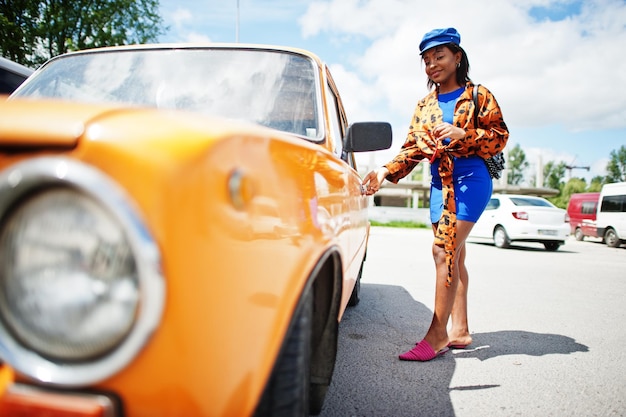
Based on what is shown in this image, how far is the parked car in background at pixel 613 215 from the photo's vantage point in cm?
1497

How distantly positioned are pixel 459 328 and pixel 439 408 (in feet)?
3.33

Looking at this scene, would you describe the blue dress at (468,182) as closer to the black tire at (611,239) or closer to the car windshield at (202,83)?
the car windshield at (202,83)

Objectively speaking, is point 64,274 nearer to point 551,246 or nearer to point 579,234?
point 551,246

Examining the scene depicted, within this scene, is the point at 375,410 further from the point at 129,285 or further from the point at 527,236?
the point at 527,236

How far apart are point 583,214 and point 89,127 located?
21905mm

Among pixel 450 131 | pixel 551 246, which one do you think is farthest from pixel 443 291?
pixel 551 246

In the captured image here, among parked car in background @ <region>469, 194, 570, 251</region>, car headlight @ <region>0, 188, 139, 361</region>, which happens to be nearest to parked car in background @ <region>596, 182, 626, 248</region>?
parked car in background @ <region>469, 194, 570, 251</region>

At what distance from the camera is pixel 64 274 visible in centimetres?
74

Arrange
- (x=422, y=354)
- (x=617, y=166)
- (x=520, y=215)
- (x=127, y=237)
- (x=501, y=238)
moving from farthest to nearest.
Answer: (x=617, y=166) < (x=501, y=238) < (x=520, y=215) < (x=422, y=354) < (x=127, y=237)

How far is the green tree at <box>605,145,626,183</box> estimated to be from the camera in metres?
69.4

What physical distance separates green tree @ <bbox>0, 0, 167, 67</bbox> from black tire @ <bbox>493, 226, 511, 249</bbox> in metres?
17.8

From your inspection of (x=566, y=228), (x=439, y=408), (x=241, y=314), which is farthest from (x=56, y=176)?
(x=566, y=228)

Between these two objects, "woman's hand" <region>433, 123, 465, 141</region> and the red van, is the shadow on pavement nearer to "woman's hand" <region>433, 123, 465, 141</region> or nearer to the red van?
"woman's hand" <region>433, 123, 465, 141</region>

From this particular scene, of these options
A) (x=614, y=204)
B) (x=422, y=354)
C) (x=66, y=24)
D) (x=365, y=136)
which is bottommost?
(x=422, y=354)
